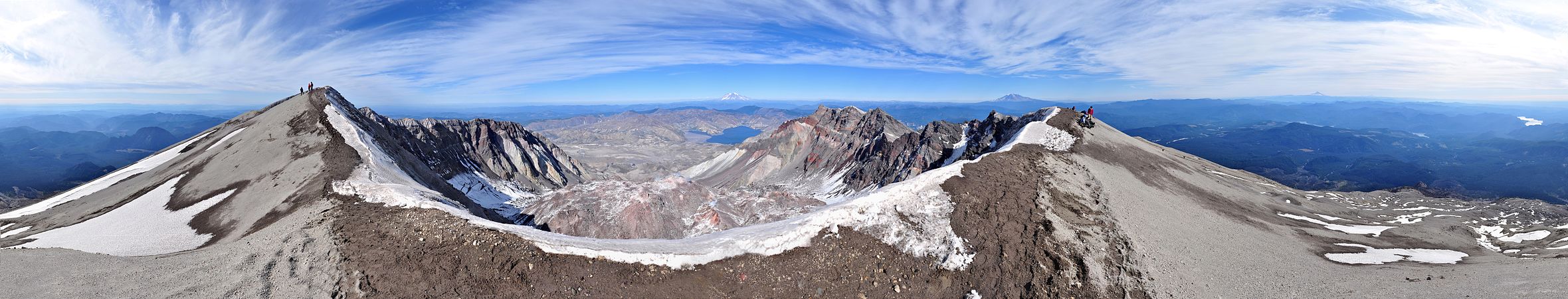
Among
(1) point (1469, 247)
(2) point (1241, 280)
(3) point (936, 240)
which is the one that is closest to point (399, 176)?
(3) point (936, 240)

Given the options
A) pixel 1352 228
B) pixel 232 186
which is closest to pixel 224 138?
pixel 232 186

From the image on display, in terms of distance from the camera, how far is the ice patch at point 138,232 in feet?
72.2

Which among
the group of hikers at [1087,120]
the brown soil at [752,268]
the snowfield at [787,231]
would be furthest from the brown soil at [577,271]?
the group of hikers at [1087,120]

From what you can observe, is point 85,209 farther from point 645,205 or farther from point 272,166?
point 645,205

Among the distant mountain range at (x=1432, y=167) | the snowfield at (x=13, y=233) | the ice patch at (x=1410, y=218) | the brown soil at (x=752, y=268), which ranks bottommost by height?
the distant mountain range at (x=1432, y=167)

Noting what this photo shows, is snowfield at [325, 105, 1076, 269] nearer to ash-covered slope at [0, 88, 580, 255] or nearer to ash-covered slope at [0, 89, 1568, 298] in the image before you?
ash-covered slope at [0, 89, 1568, 298]

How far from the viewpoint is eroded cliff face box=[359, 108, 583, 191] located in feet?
188

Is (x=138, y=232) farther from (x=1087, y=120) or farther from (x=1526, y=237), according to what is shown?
(x=1526, y=237)

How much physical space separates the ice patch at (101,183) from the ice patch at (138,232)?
33.0ft

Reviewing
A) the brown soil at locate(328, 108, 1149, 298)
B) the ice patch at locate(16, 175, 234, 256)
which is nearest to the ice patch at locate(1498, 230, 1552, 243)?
the brown soil at locate(328, 108, 1149, 298)

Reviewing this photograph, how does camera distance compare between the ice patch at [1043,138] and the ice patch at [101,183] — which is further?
the ice patch at [1043,138]

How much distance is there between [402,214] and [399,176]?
1665 cm

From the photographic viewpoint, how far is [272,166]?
33844mm

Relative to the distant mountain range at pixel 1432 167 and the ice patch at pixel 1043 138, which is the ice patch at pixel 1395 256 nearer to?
the ice patch at pixel 1043 138
